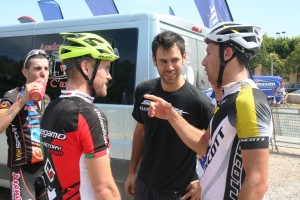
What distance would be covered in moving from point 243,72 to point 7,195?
4.75m

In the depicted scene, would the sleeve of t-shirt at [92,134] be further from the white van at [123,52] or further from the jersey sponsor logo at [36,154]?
the white van at [123,52]

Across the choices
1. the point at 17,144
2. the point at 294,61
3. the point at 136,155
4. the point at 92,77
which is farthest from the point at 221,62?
the point at 294,61

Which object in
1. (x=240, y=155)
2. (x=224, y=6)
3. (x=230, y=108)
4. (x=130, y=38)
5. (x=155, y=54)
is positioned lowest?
(x=240, y=155)

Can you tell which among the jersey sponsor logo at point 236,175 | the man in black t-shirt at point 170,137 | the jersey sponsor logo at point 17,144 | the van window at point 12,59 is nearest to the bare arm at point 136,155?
the man in black t-shirt at point 170,137

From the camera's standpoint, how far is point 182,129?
7.84ft

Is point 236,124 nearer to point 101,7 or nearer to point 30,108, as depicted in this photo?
point 30,108

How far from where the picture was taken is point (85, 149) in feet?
5.97

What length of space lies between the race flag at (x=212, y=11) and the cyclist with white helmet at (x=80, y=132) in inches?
302

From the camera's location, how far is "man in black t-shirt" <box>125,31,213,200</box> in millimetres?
2766

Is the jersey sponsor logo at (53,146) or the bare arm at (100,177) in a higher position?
the jersey sponsor logo at (53,146)

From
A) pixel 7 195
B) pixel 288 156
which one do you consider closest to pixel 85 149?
pixel 7 195

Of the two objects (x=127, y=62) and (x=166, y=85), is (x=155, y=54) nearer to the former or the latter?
(x=166, y=85)

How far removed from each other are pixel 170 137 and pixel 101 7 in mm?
8779

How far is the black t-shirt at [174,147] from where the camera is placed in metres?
2.77
